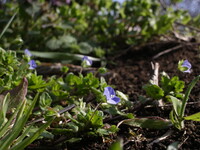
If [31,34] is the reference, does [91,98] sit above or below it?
below

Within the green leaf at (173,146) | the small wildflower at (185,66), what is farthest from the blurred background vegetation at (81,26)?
the green leaf at (173,146)

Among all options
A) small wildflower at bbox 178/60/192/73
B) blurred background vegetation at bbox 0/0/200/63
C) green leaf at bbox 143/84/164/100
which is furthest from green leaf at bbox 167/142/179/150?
blurred background vegetation at bbox 0/0/200/63

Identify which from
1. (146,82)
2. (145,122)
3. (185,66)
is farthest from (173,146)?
(146,82)

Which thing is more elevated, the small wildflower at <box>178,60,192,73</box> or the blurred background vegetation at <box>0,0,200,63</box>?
the blurred background vegetation at <box>0,0,200,63</box>

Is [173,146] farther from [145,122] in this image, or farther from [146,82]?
[146,82]

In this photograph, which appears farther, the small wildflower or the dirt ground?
the small wildflower

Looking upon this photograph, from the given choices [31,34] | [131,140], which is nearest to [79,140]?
[131,140]

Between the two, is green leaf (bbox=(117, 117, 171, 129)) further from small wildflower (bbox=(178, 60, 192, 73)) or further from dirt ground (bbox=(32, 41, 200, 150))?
small wildflower (bbox=(178, 60, 192, 73))

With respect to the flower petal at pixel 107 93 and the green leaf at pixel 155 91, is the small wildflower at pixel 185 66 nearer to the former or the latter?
the green leaf at pixel 155 91

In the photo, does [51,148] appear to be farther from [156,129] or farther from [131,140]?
[156,129]
